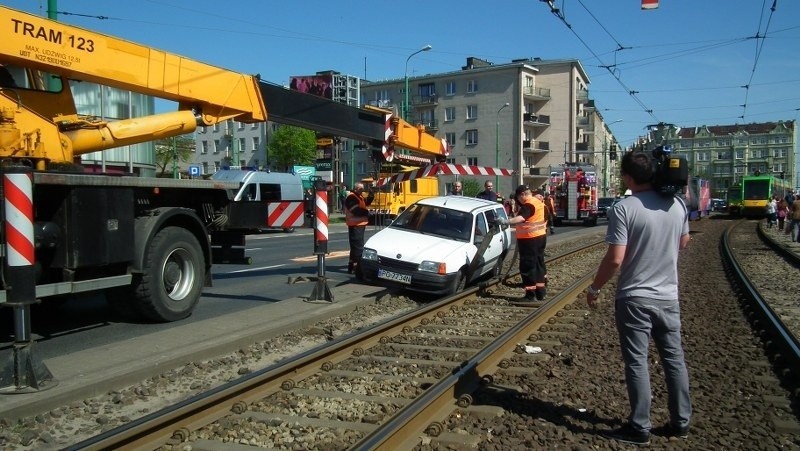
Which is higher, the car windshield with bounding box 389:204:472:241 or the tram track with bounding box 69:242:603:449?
the car windshield with bounding box 389:204:472:241

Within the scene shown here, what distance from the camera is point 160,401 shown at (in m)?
5.41

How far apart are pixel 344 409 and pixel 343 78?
44.9 meters

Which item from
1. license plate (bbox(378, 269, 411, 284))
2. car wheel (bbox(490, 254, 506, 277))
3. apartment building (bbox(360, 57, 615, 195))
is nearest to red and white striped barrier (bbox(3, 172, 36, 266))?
license plate (bbox(378, 269, 411, 284))

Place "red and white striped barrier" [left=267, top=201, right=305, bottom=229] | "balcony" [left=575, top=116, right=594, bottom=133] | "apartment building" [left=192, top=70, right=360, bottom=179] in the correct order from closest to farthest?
"red and white striped barrier" [left=267, top=201, right=305, bottom=229], "apartment building" [left=192, top=70, right=360, bottom=179], "balcony" [left=575, top=116, right=594, bottom=133]

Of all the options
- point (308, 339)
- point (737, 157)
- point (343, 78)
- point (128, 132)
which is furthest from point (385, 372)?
point (737, 157)

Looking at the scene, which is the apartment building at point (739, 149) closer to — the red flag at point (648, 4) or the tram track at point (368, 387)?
the red flag at point (648, 4)

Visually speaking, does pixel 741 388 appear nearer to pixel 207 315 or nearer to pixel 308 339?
pixel 308 339

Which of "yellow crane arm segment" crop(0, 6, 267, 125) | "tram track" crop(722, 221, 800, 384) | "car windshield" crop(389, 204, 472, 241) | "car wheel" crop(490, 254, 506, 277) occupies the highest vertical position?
"yellow crane arm segment" crop(0, 6, 267, 125)

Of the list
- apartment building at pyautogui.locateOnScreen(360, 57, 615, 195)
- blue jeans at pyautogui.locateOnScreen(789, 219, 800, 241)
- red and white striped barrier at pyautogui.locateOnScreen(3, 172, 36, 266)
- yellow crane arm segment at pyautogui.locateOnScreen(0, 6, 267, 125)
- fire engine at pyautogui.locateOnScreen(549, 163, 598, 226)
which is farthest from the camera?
apartment building at pyautogui.locateOnScreen(360, 57, 615, 195)

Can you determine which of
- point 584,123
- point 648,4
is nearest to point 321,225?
point 648,4

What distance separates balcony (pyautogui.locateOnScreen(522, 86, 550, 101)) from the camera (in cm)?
7050

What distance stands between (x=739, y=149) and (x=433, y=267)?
430 ft

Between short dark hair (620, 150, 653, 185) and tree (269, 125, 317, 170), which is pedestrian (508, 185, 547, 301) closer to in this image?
short dark hair (620, 150, 653, 185)

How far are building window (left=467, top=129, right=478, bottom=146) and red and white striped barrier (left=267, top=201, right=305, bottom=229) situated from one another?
62718 millimetres
